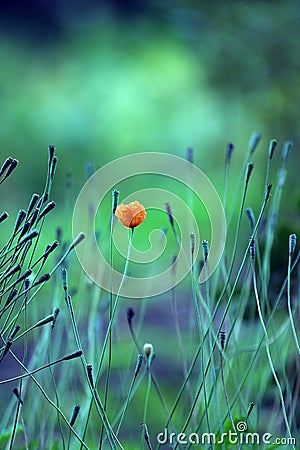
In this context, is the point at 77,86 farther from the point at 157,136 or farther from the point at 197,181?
the point at 197,181

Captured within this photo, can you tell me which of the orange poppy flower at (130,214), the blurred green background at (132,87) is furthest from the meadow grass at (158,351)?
the blurred green background at (132,87)

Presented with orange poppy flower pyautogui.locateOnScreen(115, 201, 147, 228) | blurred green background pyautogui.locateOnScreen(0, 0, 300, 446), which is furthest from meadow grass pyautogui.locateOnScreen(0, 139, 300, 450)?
→ blurred green background pyautogui.locateOnScreen(0, 0, 300, 446)

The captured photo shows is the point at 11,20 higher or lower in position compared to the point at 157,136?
higher

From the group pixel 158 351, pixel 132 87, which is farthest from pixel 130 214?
pixel 132 87

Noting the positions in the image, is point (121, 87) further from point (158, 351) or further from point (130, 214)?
point (130, 214)

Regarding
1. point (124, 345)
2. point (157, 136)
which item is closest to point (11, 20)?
point (157, 136)

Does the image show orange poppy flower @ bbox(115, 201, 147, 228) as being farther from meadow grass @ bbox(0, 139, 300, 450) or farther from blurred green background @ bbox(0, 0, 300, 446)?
blurred green background @ bbox(0, 0, 300, 446)

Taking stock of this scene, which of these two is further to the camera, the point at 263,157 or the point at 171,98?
the point at 171,98

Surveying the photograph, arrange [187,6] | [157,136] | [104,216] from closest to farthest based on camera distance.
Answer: [187,6] < [104,216] < [157,136]
